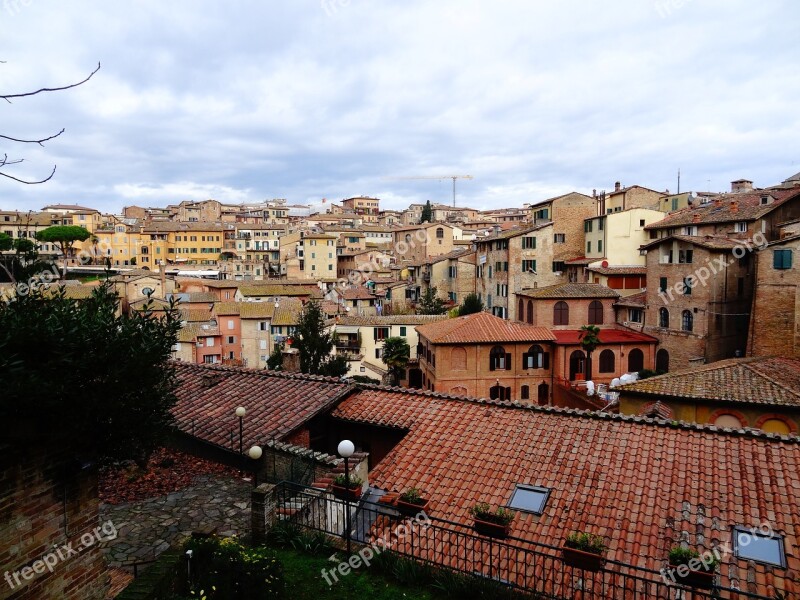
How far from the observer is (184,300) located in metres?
57.9

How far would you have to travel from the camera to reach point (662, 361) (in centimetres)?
3809

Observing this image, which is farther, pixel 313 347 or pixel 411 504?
pixel 313 347

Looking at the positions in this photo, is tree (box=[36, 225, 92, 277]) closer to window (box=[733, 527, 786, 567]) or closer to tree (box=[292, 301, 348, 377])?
tree (box=[292, 301, 348, 377])

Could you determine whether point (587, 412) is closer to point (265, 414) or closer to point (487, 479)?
point (487, 479)

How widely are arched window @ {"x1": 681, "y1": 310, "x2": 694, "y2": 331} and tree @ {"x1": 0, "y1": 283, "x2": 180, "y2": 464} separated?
36.3 metres

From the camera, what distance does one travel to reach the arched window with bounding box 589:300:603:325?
41594mm

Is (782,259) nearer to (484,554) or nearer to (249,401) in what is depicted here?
(484,554)

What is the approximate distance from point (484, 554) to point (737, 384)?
63.5 feet

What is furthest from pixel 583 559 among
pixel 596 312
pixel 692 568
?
pixel 596 312

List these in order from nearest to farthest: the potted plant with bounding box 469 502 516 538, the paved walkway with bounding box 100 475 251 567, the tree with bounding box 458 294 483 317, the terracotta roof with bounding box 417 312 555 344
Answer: the potted plant with bounding box 469 502 516 538 → the paved walkway with bounding box 100 475 251 567 → the terracotta roof with bounding box 417 312 555 344 → the tree with bounding box 458 294 483 317

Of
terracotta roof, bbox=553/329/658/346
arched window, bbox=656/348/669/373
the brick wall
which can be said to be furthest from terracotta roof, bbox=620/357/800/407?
the brick wall

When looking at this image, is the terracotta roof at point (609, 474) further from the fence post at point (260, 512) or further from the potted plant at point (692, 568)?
the fence post at point (260, 512)

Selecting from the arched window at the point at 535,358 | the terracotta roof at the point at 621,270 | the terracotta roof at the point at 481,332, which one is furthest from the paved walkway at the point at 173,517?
the terracotta roof at the point at 621,270

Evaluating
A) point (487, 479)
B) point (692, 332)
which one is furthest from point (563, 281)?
point (487, 479)
